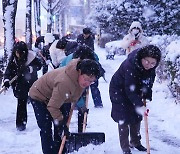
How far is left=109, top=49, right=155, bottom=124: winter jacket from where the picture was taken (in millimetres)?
4359

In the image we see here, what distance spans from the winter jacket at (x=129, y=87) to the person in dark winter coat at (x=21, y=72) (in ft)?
6.39

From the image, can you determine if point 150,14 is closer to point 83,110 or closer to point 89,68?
point 83,110

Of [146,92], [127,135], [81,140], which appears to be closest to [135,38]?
[146,92]

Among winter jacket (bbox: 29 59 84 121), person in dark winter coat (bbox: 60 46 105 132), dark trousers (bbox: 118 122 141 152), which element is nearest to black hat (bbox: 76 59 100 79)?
winter jacket (bbox: 29 59 84 121)

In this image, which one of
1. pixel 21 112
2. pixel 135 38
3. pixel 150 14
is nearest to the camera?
pixel 21 112

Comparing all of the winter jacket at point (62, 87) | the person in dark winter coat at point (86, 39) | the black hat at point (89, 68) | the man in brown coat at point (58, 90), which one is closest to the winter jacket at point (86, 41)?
the person in dark winter coat at point (86, 39)

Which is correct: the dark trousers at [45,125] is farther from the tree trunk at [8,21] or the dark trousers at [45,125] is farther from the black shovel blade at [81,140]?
the tree trunk at [8,21]

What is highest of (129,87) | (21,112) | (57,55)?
(57,55)

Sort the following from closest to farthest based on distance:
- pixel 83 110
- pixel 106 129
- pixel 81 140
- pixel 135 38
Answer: pixel 81 140 < pixel 83 110 < pixel 106 129 < pixel 135 38

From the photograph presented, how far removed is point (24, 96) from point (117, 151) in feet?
Answer: 6.77

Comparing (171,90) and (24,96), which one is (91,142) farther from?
(171,90)

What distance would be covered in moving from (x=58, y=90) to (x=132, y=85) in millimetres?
1213

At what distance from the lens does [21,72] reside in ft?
20.0

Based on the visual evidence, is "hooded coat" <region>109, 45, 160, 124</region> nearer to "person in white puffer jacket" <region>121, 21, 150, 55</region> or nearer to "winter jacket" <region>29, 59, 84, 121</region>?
"winter jacket" <region>29, 59, 84, 121</region>
